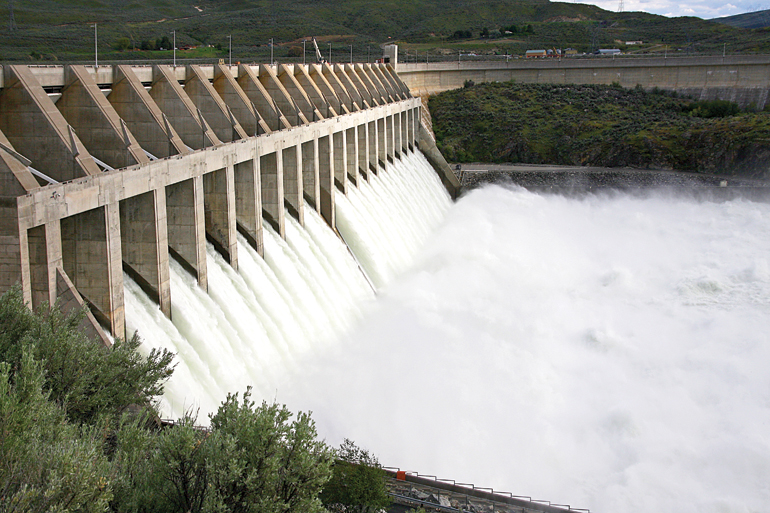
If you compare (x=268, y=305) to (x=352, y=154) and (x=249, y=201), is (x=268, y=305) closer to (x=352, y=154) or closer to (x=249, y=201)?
(x=249, y=201)

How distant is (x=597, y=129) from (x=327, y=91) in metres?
34.9

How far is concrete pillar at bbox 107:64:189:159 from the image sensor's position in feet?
63.2

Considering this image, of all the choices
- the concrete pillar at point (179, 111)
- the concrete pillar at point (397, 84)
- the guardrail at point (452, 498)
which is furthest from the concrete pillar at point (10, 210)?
the concrete pillar at point (397, 84)

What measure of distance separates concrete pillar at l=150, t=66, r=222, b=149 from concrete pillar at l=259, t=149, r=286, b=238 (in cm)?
375

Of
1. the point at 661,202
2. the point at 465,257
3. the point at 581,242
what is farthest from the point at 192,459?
the point at 661,202

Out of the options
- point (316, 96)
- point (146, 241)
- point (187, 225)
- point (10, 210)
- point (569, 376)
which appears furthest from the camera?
point (316, 96)

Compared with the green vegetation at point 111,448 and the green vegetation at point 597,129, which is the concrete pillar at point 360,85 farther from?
the green vegetation at point 111,448

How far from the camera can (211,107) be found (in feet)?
76.7

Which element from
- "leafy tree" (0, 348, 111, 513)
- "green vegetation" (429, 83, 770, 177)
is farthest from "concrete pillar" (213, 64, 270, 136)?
"green vegetation" (429, 83, 770, 177)

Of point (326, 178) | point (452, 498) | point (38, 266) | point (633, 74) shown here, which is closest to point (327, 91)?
point (326, 178)

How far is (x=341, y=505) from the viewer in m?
14.0

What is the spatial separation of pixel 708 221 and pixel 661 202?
531cm

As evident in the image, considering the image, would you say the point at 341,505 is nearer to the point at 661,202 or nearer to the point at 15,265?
the point at 15,265

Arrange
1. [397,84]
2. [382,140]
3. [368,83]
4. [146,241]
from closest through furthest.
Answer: [146,241]
[382,140]
[368,83]
[397,84]
